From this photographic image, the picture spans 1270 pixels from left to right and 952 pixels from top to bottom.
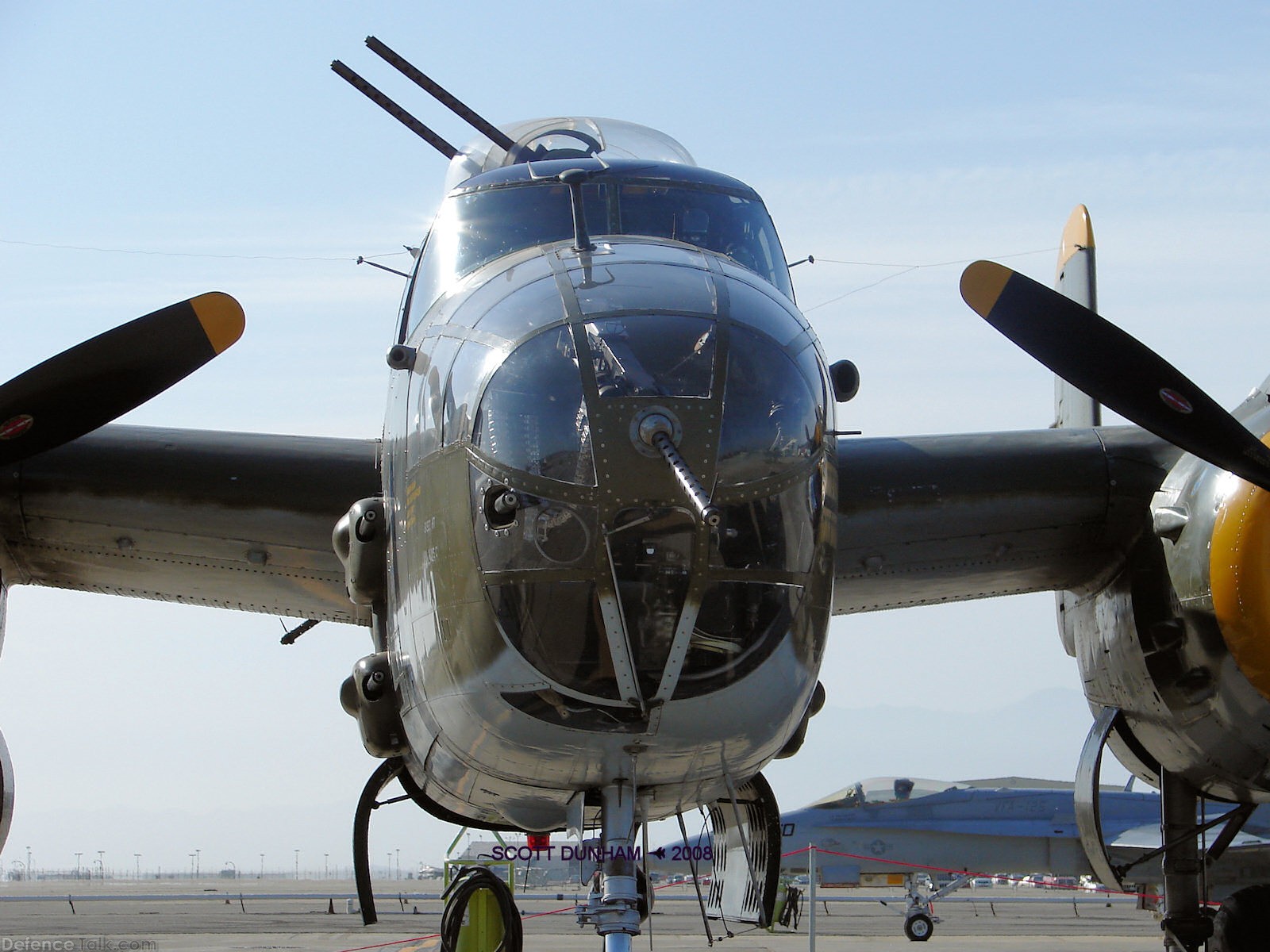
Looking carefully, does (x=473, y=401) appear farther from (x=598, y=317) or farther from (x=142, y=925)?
(x=142, y=925)

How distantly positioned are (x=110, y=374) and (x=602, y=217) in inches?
108

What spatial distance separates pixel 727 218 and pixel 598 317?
2.44 metres

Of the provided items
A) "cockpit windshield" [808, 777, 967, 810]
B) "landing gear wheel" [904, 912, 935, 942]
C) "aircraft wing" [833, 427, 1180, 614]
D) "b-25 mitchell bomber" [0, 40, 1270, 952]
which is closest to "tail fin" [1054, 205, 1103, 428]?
"b-25 mitchell bomber" [0, 40, 1270, 952]

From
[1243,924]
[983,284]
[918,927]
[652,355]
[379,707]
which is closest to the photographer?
[652,355]

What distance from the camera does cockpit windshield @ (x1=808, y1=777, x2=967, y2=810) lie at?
3634 centimetres

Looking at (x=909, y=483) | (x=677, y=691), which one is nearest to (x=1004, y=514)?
(x=909, y=483)

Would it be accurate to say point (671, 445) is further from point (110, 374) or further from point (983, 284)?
point (110, 374)

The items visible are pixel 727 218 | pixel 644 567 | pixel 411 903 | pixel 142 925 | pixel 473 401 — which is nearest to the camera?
pixel 644 567

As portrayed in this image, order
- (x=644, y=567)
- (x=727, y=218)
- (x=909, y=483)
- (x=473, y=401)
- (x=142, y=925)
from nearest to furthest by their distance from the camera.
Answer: (x=644, y=567) < (x=473, y=401) < (x=727, y=218) < (x=909, y=483) < (x=142, y=925)

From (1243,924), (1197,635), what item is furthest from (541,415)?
(1243,924)

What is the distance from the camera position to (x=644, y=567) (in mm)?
5469

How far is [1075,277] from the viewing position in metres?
11.3

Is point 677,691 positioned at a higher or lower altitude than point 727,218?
lower

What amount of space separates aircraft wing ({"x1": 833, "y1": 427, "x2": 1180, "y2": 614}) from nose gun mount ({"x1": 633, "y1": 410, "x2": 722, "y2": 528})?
3.72m
